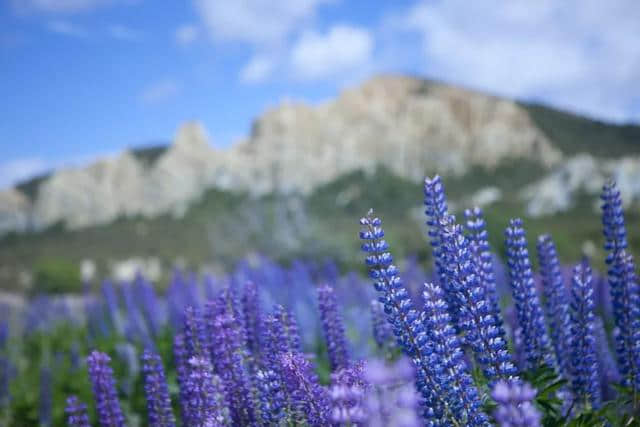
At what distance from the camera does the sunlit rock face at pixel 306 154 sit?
446 feet

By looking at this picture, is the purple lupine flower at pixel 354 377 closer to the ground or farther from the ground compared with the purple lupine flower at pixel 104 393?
closer to the ground

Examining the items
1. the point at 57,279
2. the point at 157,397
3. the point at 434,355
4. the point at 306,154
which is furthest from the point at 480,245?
the point at 306,154

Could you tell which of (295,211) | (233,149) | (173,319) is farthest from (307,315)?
(233,149)

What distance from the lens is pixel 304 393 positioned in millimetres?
2807

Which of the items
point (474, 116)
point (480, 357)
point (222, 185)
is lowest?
point (480, 357)

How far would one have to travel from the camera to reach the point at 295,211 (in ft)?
97.8

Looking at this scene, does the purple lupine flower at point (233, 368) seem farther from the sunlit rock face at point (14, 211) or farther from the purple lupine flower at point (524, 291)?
the sunlit rock face at point (14, 211)

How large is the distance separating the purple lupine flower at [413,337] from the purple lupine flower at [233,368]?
112cm

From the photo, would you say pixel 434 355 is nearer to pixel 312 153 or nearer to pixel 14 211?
pixel 312 153

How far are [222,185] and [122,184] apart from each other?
28388 mm

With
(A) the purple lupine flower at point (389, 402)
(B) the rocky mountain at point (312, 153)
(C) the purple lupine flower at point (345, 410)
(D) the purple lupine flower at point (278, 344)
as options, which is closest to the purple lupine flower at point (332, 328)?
(D) the purple lupine flower at point (278, 344)

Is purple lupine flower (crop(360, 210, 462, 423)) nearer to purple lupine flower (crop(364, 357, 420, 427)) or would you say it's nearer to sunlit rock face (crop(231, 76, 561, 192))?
purple lupine flower (crop(364, 357, 420, 427))

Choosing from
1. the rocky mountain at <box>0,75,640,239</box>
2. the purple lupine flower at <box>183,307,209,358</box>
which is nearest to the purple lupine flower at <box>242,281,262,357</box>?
the purple lupine flower at <box>183,307,209,358</box>

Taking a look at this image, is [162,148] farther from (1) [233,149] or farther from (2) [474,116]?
(2) [474,116]
